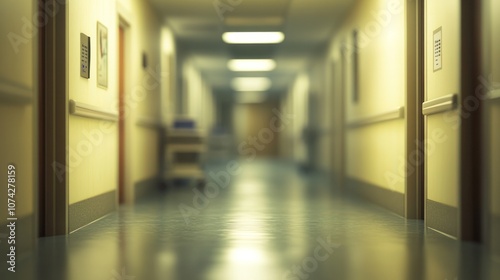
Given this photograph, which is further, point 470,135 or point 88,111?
point 88,111

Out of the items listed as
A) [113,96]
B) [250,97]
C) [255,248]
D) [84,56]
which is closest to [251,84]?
[250,97]

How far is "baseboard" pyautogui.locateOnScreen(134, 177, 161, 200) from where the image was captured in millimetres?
7207

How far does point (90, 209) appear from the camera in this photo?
4887 millimetres

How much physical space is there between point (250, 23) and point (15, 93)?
20.6 feet

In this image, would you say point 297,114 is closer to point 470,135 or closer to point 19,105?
point 470,135

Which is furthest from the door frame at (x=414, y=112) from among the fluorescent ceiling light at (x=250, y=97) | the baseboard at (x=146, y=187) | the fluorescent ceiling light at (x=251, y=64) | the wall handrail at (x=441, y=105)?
the fluorescent ceiling light at (x=250, y=97)

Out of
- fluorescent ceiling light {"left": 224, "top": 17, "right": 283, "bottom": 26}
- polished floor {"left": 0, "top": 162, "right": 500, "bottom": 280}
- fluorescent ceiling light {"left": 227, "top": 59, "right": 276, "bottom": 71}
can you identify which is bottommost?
polished floor {"left": 0, "top": 162, "right": 500, "bottom": 280}

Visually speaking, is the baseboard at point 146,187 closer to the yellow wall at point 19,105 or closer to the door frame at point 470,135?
the yellow wall at point 19,105

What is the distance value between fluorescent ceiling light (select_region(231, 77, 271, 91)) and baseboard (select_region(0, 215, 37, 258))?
14452 mm

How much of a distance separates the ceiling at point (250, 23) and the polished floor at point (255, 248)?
11.0 feet

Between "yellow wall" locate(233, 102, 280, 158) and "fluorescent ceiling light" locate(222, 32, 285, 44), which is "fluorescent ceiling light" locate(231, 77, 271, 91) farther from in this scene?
"fluorescent ceiling light" locate(222, 32, 285, 44)

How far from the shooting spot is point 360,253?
3.48 meters

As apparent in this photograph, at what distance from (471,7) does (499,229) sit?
1.51 m

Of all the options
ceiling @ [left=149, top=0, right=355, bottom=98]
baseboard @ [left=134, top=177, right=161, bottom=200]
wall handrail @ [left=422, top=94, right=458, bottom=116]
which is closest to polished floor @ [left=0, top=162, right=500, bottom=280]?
wall handrail @ [left=422, top=94, right=458, bottom=116]
